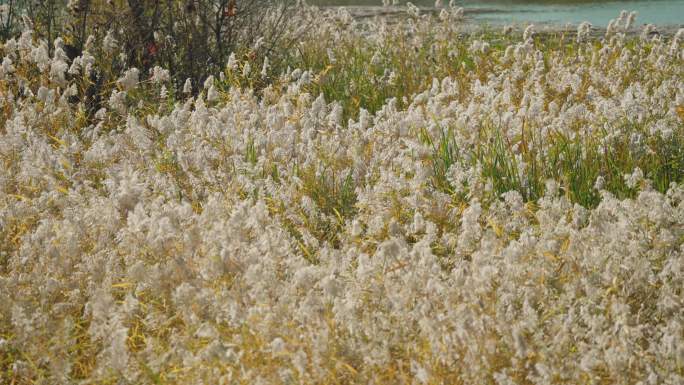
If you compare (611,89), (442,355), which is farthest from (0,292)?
(611,89)

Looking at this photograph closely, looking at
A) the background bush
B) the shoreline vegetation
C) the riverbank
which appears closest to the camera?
the shoreline vegetation

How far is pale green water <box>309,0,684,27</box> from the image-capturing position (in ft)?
50.5

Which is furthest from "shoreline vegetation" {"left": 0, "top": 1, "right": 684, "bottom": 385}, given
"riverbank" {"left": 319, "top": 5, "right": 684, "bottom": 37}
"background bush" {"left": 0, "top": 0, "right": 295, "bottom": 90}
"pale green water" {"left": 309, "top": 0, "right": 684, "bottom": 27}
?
"pale green water" {"left": 309, "top": 0, "right": 684, "bottom": 27}

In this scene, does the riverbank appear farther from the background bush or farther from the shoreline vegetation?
the shoreline vegetation

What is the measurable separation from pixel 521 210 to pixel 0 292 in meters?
2.12

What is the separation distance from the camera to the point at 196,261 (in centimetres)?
337

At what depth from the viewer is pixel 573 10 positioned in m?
17.8

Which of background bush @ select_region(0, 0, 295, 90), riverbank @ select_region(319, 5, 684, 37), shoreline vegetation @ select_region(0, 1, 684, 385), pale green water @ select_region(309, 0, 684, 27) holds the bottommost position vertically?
pale green water @ select_region(309, 0, 684, 27)

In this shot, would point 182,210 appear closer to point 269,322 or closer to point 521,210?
point 269,322

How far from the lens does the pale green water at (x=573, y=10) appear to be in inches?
607

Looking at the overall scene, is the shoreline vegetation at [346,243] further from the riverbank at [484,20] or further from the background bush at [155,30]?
the riverbank at [484,20]

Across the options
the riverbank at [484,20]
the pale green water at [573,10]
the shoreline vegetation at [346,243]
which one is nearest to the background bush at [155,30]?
the shoreline vegetation at [346,243]

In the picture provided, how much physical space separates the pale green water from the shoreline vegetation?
959cm

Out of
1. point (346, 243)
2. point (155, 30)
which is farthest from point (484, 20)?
point (346, 243)
